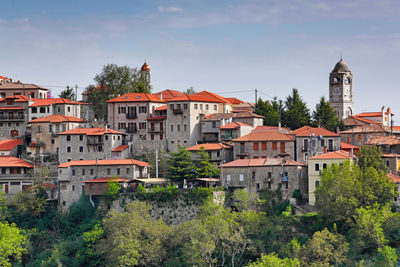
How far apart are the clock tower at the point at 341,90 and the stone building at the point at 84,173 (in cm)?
3567

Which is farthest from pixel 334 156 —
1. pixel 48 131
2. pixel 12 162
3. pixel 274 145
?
pixel 48 131

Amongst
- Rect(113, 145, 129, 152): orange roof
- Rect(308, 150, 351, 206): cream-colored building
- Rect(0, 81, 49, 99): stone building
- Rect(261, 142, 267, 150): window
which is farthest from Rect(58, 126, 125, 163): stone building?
Rect(308, 150, 351, 206): cream-colored building

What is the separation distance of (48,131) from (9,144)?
5488mm

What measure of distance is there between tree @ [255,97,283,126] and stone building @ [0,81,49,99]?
36699 millimetres

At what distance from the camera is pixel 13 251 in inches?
3091

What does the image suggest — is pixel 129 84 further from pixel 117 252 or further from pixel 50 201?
pixel 117 252

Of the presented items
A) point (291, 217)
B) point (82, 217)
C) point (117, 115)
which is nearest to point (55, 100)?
point (117, 115)

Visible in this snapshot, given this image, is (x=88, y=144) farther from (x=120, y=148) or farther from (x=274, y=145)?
(x=274, y=145)

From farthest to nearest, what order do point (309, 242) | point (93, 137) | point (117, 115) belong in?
1. point (117, 115)
2. point (93, 137)
3. point (309, 242)

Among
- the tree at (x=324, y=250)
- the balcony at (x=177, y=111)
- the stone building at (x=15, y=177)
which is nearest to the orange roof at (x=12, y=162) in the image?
the stone building at (x=15, y=177)

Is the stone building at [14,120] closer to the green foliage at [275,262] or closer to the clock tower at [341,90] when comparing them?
the clock tower at [341,90]

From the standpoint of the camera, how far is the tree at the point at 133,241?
72.1 meters

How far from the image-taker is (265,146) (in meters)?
83.2

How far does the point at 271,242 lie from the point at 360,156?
1371cm
